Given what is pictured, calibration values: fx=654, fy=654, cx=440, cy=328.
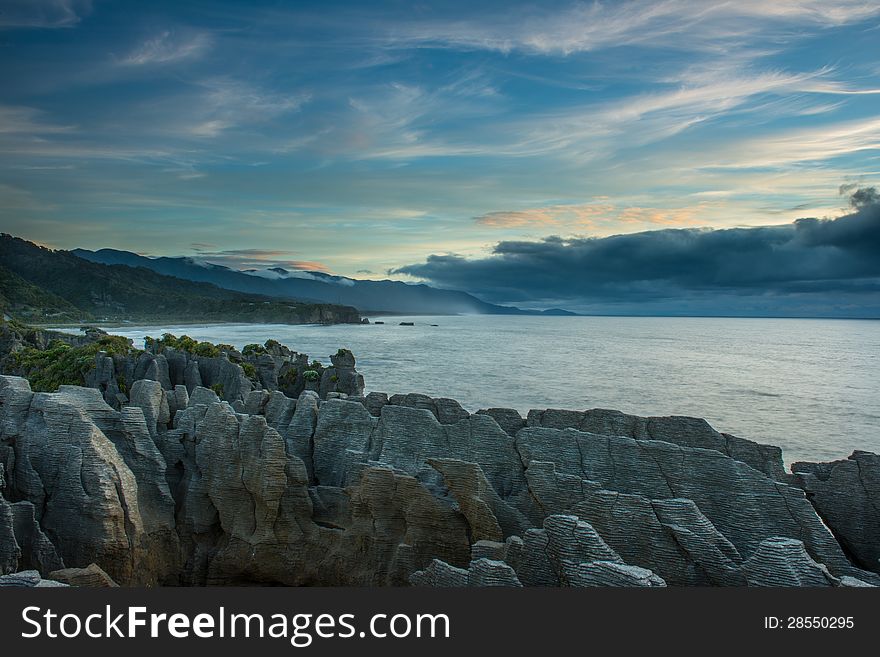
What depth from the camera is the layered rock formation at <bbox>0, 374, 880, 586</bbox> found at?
13.6 meters

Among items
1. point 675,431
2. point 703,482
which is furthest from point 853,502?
point 675,431

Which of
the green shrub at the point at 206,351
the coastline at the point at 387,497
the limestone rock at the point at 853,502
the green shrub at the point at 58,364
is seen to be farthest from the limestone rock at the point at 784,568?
the green shrub at the point at 206,351

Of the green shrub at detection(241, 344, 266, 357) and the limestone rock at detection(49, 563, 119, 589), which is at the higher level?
the green shrub at detection(241, 344, 266, 357)

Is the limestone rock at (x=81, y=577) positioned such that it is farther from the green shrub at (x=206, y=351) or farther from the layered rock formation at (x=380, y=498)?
the green shrub at (x=206, y=351)

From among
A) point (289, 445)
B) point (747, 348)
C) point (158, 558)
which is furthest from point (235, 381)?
point (747, 348)

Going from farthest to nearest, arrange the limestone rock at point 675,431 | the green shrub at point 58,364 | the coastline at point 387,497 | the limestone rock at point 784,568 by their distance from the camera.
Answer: the green shrub at point 58,364
the limestone rock at point 675,431
the coastline at point 387,497
the limestone rock at point 784,568

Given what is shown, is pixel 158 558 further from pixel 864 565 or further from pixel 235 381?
pixel 235 381

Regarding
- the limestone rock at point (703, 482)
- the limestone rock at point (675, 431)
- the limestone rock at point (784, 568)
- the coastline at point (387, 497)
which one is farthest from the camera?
the limestone rock at point (675, 431)

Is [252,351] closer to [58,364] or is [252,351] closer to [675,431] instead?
[58,364]

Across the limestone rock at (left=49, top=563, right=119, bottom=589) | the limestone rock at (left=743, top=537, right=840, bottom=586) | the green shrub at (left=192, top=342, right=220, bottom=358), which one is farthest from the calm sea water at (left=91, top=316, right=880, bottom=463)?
the limestone rock at (left=49, top=563, right=119, bottom=589)

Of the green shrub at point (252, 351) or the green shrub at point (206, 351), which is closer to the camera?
the green shrub at point (206, 351)

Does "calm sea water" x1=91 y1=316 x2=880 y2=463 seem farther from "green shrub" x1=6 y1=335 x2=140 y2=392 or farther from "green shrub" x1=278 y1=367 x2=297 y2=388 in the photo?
"green shrub" x1=6 y1=335 x2=140 y2=392

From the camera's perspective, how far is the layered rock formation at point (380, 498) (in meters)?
13.6

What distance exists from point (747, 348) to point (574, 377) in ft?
334
